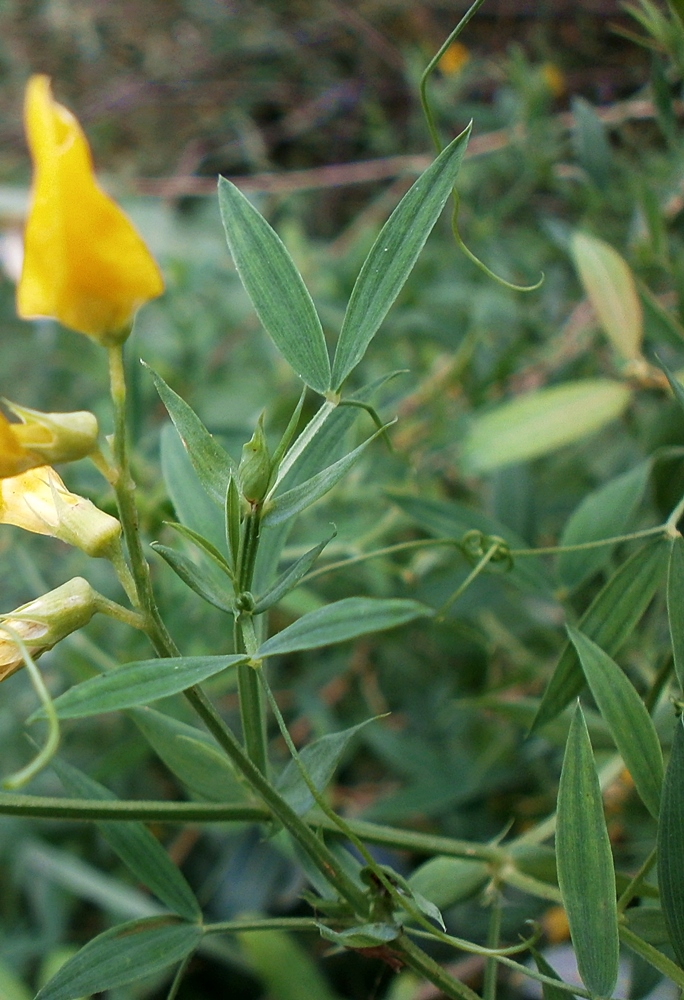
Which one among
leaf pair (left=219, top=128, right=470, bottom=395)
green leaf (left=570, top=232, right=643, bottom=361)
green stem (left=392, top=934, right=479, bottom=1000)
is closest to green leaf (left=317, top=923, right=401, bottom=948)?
green stem (left=392, top=934, right=479, bottom=1000)

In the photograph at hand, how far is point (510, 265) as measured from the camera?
1.09m

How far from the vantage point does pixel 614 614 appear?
43cm

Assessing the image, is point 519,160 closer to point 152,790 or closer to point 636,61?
point 636,61

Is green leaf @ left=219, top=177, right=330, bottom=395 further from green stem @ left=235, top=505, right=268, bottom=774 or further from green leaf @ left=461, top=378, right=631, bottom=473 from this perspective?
green leaf @ left=461, top=378, right=631, bottom=473

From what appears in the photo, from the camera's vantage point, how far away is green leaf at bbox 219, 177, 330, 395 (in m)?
0.37

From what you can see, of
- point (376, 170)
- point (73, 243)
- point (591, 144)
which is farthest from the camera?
point (376, 170)

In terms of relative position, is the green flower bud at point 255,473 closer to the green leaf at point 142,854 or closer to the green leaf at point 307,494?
the green leaf at point 307,494

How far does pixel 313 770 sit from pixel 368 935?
7 cm

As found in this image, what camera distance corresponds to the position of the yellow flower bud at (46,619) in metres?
0.31

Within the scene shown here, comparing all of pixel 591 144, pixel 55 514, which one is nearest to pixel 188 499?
pixel 55 514

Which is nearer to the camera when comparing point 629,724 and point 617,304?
point 629,724

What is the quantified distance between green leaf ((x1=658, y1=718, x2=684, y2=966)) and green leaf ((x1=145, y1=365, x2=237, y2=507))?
0.67 feet

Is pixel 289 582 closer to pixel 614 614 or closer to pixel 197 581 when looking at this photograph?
pixel 197 581

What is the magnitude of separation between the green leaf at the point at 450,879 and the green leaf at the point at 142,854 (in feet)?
0.44
